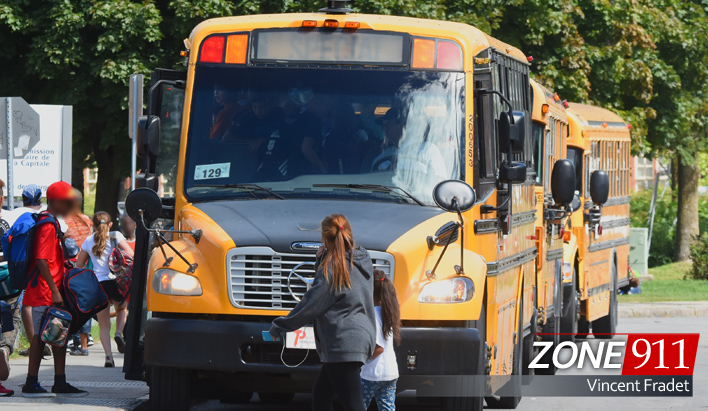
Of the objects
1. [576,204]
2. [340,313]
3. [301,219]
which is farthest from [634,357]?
[340,313]

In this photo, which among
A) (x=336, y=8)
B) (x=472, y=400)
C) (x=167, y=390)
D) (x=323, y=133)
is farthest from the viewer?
(x=336, y=8)

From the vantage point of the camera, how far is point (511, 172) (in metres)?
8.88

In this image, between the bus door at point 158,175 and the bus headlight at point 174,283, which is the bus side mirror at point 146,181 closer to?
the bus door at point 158,175

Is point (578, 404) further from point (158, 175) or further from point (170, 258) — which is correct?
point (170, 258)

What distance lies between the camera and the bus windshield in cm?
869

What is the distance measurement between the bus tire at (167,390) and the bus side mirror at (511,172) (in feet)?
8.27

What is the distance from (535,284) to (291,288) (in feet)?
15.0

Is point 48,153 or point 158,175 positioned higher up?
point 48,153

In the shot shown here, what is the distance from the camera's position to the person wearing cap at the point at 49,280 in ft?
32.5

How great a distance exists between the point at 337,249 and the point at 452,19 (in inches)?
769

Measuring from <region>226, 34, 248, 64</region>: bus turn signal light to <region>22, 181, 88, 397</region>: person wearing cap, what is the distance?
1.93 metres

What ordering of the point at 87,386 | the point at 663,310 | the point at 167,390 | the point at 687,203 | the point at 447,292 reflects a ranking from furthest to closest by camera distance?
the point at 687,203, the point at 663,310, the point at 87,386, the point at 167,390, the point at 447,292

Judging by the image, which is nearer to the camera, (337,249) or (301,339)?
(337,249)

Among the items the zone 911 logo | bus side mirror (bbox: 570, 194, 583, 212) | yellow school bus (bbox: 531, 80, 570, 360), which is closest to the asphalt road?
the zone 911 logo
